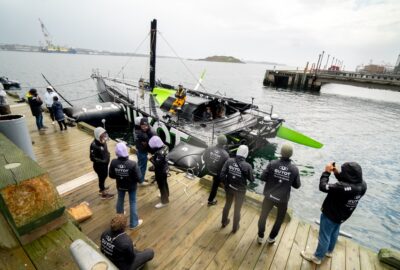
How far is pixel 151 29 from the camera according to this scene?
1464 cm

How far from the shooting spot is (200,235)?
441 centimetres

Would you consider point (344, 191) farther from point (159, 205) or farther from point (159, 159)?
point (159, 205)

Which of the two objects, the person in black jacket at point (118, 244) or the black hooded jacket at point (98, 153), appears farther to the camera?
the black hooded jacket at point (98, 153)

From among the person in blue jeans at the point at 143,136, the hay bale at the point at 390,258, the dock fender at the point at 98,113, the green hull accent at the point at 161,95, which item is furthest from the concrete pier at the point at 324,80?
the person in blue jeans at the point at 143,136

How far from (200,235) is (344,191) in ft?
8.92

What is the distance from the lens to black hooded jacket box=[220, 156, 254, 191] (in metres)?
4.13

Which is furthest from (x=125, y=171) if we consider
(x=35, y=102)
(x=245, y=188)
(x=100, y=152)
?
(x=35, y=102)

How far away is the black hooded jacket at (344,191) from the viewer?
3.33 metres

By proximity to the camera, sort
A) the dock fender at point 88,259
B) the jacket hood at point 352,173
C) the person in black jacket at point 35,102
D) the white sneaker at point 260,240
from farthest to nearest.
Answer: the person in black jacket at point 35,102
the white sneaker at point 260,240
the jacket hood at point 352,173
the dock fender at point 88,259

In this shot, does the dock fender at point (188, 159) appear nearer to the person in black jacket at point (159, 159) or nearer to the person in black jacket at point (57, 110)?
the person in black jacket at point (159, 159)

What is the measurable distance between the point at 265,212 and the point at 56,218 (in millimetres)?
3390

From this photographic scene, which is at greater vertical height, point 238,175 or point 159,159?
point 238,175

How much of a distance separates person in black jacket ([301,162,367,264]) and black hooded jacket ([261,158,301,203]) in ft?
1.47

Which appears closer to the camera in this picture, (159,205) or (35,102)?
(159,205)
